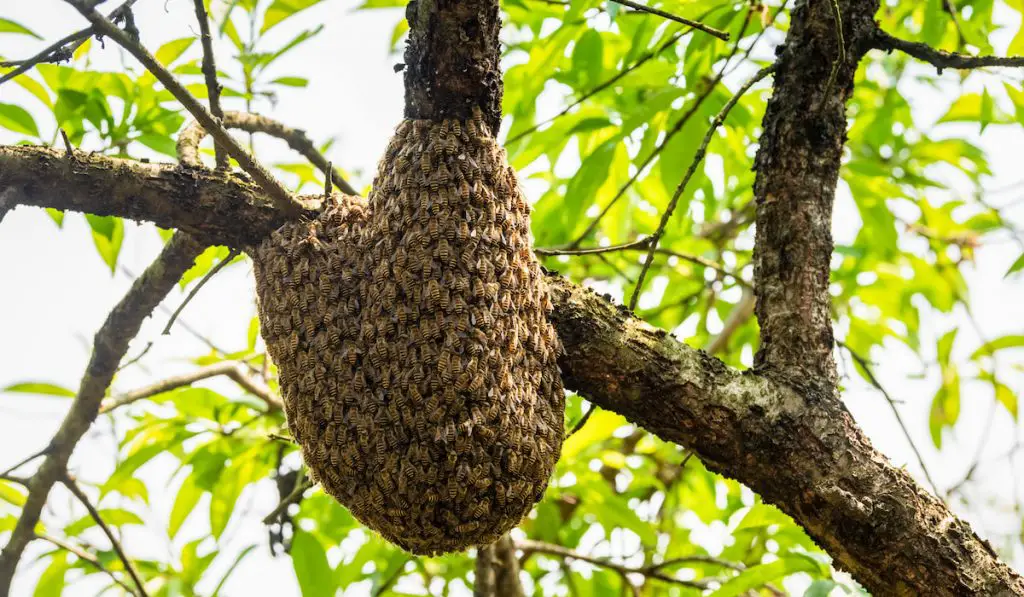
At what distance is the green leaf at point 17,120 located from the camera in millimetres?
1794

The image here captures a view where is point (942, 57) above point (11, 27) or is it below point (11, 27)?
below

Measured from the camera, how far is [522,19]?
2.35 metres

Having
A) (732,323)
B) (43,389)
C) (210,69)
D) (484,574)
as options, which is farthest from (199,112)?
(732,323)

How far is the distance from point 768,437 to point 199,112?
991mm

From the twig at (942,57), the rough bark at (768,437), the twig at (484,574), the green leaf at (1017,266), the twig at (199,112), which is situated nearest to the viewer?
the twig at (199,112)

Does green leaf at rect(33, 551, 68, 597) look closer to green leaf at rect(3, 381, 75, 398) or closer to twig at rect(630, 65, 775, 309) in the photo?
green leaf at rect(3, 381, 75, 398)

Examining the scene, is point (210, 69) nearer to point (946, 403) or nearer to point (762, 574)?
point (762, 574)

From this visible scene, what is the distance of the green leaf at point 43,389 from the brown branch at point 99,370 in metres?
0.33

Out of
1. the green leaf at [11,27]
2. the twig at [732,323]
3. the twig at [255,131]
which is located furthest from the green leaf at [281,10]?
the twig at [732,323]

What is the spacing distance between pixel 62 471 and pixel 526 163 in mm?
1352

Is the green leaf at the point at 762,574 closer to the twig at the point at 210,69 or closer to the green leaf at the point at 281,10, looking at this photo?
the twig at the point at 210,69

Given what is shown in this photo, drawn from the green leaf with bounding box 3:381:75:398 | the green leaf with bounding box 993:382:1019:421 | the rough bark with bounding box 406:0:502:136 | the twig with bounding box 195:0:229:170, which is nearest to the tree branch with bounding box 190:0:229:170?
the twig with bounding box 195:0:229:170

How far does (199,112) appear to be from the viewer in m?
1.19

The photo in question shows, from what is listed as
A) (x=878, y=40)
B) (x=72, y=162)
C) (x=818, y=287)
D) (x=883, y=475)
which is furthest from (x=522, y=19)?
(x=883, y=475)
